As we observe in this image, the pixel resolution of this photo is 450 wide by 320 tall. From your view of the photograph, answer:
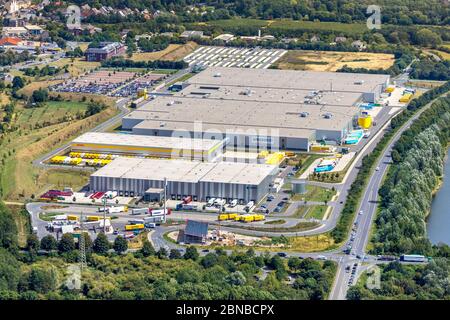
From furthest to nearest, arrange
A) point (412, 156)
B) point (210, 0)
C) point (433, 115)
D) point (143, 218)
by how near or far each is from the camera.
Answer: point (210, 0) < point (433, 115) < point (412, 156) < point (143, 218)

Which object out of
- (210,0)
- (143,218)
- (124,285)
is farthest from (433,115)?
(210,0)

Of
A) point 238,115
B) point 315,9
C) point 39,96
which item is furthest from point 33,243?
point 315,9

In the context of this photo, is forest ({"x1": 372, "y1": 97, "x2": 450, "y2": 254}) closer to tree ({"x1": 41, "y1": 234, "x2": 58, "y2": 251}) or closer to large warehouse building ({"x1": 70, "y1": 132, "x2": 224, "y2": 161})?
large warehouse building ({"x1": 70, "y1": 132, "x2": 224, "y2": 161})

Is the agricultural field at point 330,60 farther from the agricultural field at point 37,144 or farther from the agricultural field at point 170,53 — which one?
the agricultural field at point 37,144

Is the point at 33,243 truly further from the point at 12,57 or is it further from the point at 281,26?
the point at 281,26

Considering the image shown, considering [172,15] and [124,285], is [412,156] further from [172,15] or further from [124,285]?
[172,15]

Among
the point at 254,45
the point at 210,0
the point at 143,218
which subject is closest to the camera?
the point at 143,218
